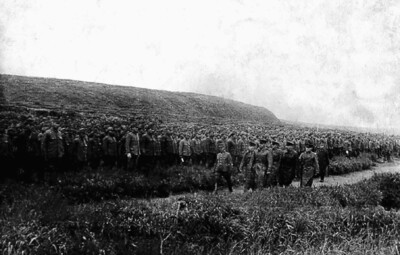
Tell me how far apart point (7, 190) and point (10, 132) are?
273cm

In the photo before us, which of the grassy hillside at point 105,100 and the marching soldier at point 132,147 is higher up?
the grassy hillside at point 105,100

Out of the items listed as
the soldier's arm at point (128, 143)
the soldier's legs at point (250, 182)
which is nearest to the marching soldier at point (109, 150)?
the soldier's arm at point (128, 143)

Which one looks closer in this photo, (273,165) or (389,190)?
(389,190)

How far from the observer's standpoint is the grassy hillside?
2470cm

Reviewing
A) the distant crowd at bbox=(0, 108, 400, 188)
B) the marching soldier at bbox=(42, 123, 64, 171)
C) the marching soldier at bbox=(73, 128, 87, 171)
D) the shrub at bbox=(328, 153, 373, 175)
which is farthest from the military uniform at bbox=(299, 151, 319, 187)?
the shrub at bbox=(328, 153, 373, 175)

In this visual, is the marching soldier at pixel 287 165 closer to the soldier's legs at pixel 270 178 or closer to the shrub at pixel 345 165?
the soldier's legs at pixel 270 178

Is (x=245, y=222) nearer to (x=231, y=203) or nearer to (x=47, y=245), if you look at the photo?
(x=231, y=203)

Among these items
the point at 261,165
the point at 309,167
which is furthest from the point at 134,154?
the point at 309,167

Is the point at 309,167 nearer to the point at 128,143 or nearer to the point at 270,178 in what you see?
the point at 270,178

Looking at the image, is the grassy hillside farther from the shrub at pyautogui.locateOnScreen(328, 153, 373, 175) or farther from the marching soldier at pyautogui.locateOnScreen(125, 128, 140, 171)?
the shrub at pyautogui.locateOnScreen(328, 153, 373, 175)

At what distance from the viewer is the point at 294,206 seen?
28.4 ft

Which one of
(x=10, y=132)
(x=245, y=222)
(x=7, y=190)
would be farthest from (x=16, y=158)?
(x=245, y=222)

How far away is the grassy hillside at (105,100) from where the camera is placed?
2470cm

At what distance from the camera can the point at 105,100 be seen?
31.8 meters
